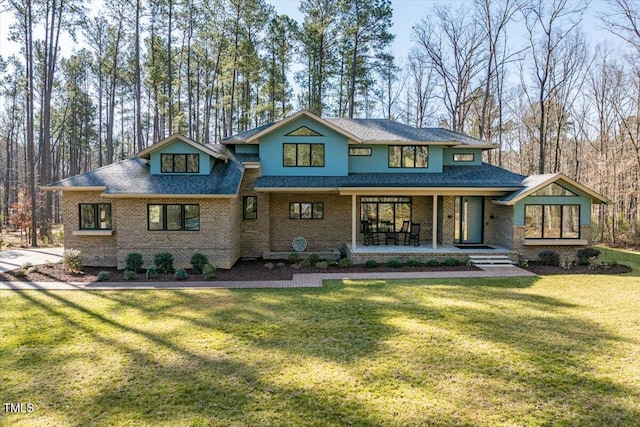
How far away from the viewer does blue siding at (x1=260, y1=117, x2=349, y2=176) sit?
16.5 metres

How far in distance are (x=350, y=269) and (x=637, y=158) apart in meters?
19.4

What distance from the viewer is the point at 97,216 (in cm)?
1461

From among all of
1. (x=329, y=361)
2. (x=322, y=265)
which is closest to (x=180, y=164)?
(x=322, y=265)

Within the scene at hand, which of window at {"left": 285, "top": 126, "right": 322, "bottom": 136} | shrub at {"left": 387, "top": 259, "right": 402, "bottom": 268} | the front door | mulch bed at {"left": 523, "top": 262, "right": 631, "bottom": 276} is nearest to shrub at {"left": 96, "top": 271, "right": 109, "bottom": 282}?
window at {"left": 285, "top": 126, "right": 322, "bottom": 136}

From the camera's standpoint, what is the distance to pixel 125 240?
14000 millimetres

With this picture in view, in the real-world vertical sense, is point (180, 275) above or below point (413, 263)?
below

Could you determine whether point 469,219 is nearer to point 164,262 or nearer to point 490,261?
point 490,261

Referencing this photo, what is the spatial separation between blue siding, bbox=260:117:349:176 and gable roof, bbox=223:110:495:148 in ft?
1.02

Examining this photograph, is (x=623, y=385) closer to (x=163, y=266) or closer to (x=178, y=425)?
(x=178, y=425)

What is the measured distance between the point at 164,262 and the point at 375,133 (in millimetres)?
10983

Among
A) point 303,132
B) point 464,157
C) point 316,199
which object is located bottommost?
point 316,199

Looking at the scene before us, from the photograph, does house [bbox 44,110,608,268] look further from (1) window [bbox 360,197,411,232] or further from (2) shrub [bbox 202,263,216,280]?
(2) shrub [bbox 202,263,216,280]

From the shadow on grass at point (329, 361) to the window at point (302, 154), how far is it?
808 cm

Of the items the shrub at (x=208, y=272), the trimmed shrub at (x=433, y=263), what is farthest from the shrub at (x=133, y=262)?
the trimmed shrub at (x=433, y=263)
